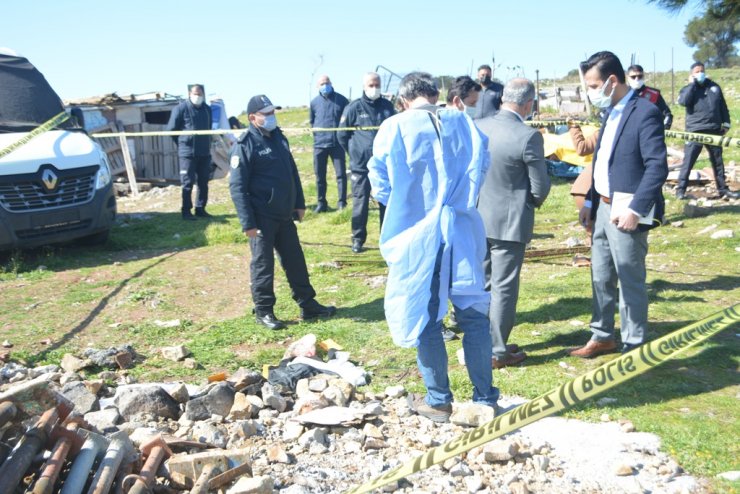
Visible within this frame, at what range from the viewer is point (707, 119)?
1046 centimetres

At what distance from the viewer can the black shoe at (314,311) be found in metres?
6.52

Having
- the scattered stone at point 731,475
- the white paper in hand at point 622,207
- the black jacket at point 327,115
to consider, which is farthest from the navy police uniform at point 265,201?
the black jacket at point 327,115

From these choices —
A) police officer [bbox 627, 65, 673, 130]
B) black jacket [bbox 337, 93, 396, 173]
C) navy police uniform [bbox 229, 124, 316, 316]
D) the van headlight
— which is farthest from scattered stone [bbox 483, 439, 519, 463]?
the van headlight

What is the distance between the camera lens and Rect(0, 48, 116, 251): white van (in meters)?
8.38

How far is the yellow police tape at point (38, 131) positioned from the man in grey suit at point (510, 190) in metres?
6.01

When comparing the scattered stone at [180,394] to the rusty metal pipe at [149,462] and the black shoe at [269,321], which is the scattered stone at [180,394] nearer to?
the rusty metal pipe at [149,462]

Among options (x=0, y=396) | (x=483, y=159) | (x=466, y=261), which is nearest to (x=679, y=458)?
(x=466, y=261)

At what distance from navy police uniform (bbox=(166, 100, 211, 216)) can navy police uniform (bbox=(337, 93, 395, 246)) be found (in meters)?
2.76

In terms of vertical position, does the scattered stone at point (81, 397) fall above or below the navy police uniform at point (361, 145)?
below

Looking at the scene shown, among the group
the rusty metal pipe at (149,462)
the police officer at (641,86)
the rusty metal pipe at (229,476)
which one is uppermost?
the police officer at (641,86)

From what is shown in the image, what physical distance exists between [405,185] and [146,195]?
1251cm

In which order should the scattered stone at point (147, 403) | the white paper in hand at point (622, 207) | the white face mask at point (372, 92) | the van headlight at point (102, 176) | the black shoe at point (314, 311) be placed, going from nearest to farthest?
the scattered stone at point (147, 403)
the white paper in hand at point (622, 207)
the black shoe at point (314, 311)
the van headlight at point (102, 176)
the white face mask at point (372, 92)

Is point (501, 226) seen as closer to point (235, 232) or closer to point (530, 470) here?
point (530, 470)

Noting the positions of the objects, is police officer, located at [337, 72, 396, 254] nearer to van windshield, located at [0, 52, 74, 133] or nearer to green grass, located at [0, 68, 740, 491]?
green grass, located at [0, 68, 740, 491]
